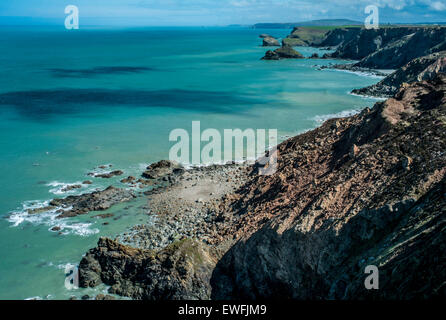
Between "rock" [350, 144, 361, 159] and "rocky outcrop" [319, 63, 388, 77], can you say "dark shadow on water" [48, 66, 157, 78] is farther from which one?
"rock" [350, 144, 361, 159]

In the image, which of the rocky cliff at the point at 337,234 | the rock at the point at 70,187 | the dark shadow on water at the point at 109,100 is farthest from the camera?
the dark shadow on water at the point at 109,100

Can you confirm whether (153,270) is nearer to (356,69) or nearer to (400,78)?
(400,78)

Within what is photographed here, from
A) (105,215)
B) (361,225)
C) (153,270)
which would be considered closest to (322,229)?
A: (361,225)

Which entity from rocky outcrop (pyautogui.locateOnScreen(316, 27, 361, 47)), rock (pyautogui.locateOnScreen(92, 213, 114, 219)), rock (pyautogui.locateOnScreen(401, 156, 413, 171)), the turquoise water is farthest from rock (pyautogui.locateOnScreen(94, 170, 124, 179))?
rocky outcrop (pyautogui.locateOnScreen(316, 27, 361, 47))

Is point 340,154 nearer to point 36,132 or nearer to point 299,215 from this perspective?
point 299,215

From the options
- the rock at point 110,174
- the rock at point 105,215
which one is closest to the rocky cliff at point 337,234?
the rock at point 105,215

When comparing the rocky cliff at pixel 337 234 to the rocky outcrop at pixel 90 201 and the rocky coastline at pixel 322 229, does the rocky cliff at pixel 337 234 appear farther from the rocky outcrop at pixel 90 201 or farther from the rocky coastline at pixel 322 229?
the rocky outcrop at pixel 90 201
